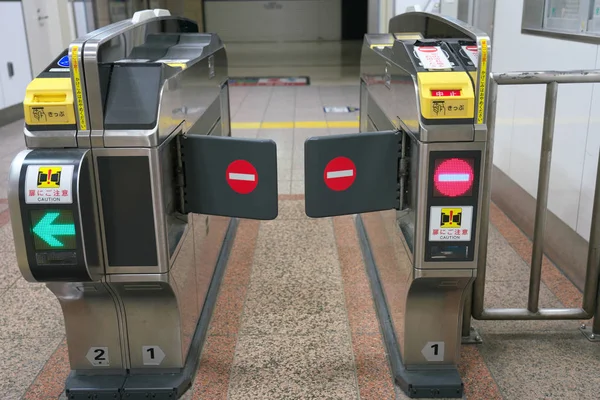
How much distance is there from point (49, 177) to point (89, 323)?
61 cm

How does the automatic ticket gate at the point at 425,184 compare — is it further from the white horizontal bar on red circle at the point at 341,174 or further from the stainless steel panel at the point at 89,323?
the stainless steel panel at the point at 89,323

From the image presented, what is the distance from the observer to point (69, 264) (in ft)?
5.77

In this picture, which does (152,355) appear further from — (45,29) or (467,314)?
(45,29)

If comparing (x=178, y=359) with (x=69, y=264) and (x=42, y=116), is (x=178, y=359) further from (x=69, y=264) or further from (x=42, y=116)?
(x=42, y=116)

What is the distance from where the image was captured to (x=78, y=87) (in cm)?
172

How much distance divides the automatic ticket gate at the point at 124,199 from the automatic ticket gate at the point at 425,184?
0.28m

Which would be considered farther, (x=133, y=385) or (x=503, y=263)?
(x=503, y=263)

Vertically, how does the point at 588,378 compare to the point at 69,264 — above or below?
below

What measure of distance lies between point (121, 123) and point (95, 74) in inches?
6.1

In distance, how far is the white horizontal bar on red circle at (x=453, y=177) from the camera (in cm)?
186

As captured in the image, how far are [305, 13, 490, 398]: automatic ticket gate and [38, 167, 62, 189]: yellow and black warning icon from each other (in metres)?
0.76

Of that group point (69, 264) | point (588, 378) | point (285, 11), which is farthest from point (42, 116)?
point (285, 11)

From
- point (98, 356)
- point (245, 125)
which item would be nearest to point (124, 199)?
point (98, 356)

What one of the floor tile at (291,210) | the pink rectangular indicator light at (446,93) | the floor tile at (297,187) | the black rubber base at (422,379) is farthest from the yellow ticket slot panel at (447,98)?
the floor tile at (297,187)
